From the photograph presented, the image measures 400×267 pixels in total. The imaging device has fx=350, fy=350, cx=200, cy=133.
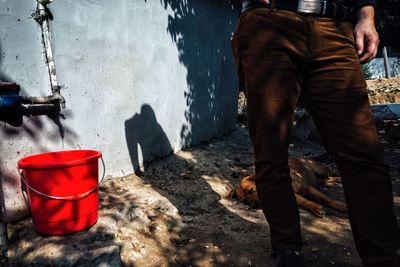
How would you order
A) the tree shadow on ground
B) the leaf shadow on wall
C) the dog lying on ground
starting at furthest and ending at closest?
1. the leaf shadow on wall
2. the dog lying on ground
3. the tree shadow on ground

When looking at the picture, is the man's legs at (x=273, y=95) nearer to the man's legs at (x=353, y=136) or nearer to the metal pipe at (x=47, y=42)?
the man's legs at (x=353, y=136)

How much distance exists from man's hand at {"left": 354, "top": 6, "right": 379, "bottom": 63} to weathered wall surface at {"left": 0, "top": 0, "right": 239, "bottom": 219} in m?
2.30

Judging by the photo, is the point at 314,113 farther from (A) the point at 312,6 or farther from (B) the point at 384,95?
(B) the point at 384,95

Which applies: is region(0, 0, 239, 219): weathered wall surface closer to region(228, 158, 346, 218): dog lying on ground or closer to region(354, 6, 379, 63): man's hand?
region(228, 158, 346, 218): dog lying on ground

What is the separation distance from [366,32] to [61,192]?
2.10 m

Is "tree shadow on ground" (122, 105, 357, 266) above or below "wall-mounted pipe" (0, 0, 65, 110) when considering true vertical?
below

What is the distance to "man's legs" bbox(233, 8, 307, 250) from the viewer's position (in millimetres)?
1856

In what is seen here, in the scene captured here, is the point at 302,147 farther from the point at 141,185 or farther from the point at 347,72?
the point at 347,72

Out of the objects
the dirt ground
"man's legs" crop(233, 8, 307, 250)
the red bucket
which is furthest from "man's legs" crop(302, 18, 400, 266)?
the red bucket

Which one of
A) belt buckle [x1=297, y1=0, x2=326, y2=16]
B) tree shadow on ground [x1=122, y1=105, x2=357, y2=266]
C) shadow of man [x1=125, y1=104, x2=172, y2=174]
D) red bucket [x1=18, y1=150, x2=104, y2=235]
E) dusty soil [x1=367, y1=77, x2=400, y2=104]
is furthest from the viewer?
dusty soil [x1=367, y1=77, x2=400, y2=104]

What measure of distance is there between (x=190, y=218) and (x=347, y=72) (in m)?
2.00

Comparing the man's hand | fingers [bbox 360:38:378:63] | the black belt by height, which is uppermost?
the black belt

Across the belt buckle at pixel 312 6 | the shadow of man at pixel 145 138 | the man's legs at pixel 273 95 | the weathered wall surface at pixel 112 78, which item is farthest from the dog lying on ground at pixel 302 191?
the belt buckle at pixel 312 6

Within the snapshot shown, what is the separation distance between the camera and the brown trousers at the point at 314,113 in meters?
1.74
